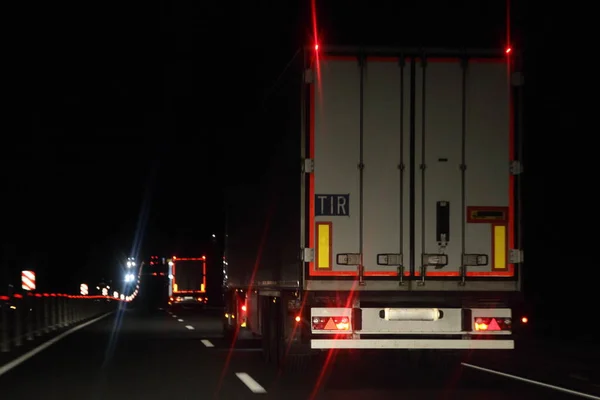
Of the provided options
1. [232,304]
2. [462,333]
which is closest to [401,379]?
[462,333]

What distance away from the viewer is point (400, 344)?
39.7 ft

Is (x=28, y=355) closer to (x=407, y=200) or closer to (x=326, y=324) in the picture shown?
(x=326, y=324)

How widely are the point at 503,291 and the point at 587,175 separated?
29252 millimetres

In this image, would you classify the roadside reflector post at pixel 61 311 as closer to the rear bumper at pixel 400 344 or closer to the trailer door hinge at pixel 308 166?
the rear bumper at pixel 400 344

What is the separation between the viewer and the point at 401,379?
1316 cm

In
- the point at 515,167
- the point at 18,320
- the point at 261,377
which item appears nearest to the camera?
the point at 515,167

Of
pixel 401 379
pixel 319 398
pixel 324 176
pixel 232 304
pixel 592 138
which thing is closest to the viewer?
pixel 319 398

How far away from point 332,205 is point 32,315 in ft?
46.7

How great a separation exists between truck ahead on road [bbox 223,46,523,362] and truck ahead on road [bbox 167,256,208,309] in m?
38.0

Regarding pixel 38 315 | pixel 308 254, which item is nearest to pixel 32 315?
pixel 38 315

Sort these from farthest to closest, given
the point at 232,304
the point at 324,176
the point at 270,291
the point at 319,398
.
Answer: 1. the point at 232,304
2. the point at 270,291
3. the point at 324,176
4. the point at 319,398

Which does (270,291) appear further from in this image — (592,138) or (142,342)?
(592,138)

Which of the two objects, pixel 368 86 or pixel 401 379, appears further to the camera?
pixel 401 379

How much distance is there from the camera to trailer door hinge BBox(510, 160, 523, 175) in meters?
12.4
